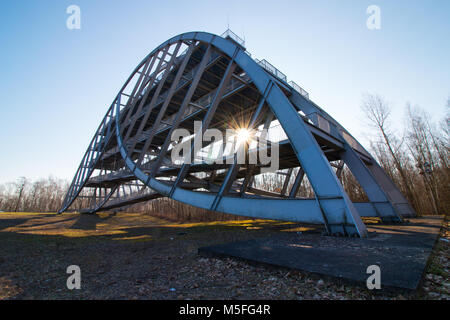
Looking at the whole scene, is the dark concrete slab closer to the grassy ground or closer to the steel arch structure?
the grassy ground

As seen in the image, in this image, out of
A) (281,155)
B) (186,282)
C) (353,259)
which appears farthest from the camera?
(281,155)

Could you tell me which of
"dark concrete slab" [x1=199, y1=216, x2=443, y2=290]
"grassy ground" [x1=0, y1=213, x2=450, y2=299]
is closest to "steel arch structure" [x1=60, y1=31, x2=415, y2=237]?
"dark concrete slab" [x1=199, y1=216, x2=443, y2=290]

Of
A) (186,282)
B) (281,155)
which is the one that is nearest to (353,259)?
(186,282)

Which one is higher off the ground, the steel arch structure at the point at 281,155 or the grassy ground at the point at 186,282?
the steel arch structure at the point at 281,155

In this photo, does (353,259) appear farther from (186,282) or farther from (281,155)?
(281,155)

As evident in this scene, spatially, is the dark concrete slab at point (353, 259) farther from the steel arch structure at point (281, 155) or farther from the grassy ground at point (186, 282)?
the steel arch structure at point (281, 155)

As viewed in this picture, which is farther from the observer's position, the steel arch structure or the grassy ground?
the steel arch structure

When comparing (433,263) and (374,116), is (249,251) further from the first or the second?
(374,116)

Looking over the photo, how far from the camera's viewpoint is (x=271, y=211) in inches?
244

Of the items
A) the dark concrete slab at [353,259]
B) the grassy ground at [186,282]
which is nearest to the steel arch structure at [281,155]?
the dark concrete slab at [353,259]

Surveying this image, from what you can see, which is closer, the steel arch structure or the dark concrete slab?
the dark concrete slab

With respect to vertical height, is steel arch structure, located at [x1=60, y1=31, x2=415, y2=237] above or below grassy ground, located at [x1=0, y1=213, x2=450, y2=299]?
above

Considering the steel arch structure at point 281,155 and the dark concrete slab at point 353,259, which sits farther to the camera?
the steel arch structure at point 281,155
